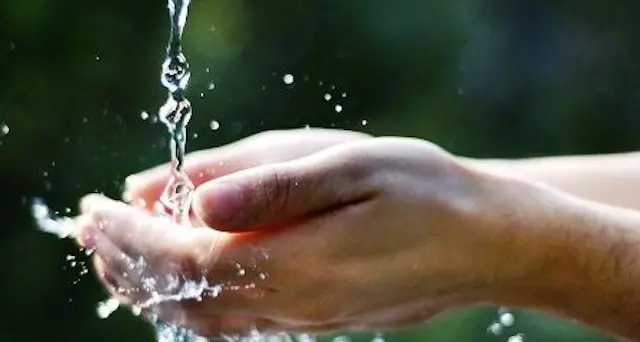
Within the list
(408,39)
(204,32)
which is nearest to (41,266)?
(204,32)

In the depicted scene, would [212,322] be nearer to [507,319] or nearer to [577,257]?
[577,257]

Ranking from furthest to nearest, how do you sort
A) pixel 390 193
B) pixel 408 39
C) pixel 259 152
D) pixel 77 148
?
pixel 408 39, pixel 77 148, pixel 259 152, pixel 390 193

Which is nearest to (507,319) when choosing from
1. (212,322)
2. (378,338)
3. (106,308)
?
(378,338)

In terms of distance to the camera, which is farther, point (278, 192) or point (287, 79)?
point (287, 79)

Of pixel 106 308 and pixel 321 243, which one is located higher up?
pixel 106 308

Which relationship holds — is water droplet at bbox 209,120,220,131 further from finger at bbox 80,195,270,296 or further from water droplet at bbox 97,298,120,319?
finger at bbox 80,195,270,296

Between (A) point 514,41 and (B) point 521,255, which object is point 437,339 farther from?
(B) point 521,255

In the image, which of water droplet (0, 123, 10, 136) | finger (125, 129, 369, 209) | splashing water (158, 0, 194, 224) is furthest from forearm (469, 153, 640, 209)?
water droplet (0, 123, 10, 136)

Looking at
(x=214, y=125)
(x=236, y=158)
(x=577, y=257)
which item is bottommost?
(x=577, y=257)
